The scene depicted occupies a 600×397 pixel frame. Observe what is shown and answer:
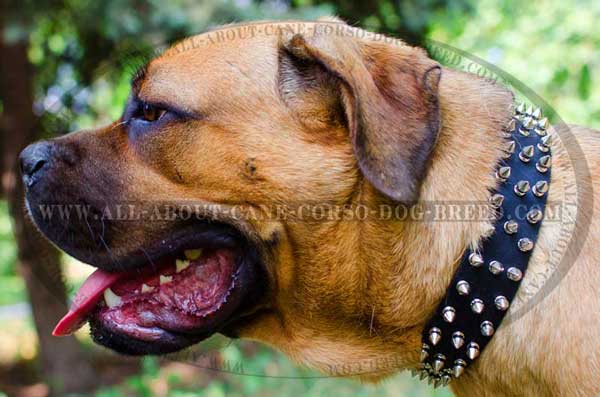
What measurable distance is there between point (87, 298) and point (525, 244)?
1627mm

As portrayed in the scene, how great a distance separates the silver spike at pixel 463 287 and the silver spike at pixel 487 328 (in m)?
0.11

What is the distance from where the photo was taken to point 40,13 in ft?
15.0

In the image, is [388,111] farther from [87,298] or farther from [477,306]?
[87,298]

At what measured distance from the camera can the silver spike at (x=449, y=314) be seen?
213 centimetres

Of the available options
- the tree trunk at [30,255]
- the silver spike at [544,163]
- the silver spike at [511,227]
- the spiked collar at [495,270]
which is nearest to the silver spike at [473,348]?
the spiked collar at [495,270]

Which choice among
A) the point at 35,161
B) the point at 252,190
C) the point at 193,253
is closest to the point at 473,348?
the point at 252,190

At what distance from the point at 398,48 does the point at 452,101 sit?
0.84 ft

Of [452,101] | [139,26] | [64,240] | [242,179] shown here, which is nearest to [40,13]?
[139,26]

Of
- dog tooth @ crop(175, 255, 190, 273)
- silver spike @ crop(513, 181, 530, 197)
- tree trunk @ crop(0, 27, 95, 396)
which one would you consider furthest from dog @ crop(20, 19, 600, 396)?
tree trunk @ crop(0, 27, 95, 396)

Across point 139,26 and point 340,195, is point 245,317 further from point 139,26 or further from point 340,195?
point 139,26

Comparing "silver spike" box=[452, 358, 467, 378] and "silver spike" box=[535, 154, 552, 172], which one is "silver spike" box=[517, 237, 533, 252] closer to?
"silver spike" box=[535, 154, 552, 172]

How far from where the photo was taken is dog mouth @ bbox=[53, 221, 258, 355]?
2484 mm

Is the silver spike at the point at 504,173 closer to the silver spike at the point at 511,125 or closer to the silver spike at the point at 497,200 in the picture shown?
the silver spike at the point at 497,200

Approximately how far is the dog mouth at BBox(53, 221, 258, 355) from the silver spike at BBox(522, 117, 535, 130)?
1.01 m
